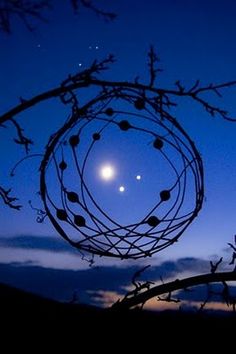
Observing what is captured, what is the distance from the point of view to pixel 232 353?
2.61m

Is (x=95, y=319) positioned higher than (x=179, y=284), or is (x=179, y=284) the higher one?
(x=179, y=284)

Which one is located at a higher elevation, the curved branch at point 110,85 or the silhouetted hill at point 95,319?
the curved branch at point 110,85

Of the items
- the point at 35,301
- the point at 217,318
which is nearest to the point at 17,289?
the point at 35,301

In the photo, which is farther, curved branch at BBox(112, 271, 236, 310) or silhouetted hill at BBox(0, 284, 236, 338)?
silhouetted hill at BBox(0, 284, 236, 338)

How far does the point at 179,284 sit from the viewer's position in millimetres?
2535

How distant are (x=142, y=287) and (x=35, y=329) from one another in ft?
2.15

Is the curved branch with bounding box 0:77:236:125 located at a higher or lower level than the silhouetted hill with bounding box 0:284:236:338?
higher

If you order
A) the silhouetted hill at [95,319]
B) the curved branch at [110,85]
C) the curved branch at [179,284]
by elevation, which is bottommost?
the silhouetted hill at [95,319]

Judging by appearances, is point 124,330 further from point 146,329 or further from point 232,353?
point 232,353

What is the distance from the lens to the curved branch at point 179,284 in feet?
8.20

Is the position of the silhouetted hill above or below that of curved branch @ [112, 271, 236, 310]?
below

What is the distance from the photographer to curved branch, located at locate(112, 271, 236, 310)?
250 centimetres

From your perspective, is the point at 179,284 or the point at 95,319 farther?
the point at 95,319

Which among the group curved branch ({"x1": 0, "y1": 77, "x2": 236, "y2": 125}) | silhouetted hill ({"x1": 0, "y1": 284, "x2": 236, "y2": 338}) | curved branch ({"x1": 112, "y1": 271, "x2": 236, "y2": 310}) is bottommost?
silhouetted hill ({"x1": 0, "y1": 284, "x2": 236, "y2": 338})
